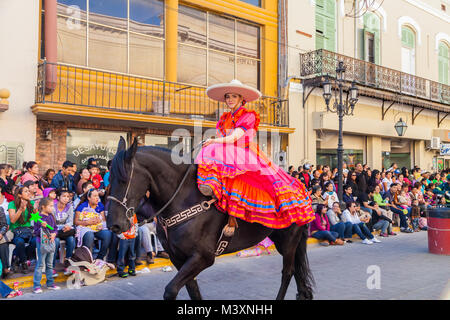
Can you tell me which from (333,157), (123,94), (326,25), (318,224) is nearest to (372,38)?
(326,25)

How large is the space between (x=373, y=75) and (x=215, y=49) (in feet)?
27.9

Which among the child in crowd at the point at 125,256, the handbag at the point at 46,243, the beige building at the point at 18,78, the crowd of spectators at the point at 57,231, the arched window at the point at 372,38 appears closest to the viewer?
the handbag at the point at 46,243

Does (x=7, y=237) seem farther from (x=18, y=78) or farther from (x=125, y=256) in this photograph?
(x=18, y=78)

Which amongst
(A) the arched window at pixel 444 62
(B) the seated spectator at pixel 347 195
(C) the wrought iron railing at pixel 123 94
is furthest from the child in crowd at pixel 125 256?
(A) the arched window at pixel 444 62

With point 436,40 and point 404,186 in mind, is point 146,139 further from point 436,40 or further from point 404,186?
point 436,40

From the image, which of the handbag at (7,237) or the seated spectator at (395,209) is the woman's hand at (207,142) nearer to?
the handbag at (7,237)

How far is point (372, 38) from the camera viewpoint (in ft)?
69.9

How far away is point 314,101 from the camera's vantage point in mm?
18031

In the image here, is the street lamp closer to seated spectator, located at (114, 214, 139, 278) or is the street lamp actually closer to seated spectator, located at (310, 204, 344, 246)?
seated spectator, located at (310, 204, 344, 246)

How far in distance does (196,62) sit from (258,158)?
11314 millimetres

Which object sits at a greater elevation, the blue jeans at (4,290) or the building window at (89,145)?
the building window at (89,145)

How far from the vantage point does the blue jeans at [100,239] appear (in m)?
7.48

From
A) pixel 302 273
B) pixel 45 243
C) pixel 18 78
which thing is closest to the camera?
pixel 302 273

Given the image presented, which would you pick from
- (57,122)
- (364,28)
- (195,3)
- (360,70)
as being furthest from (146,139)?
(364,28)
